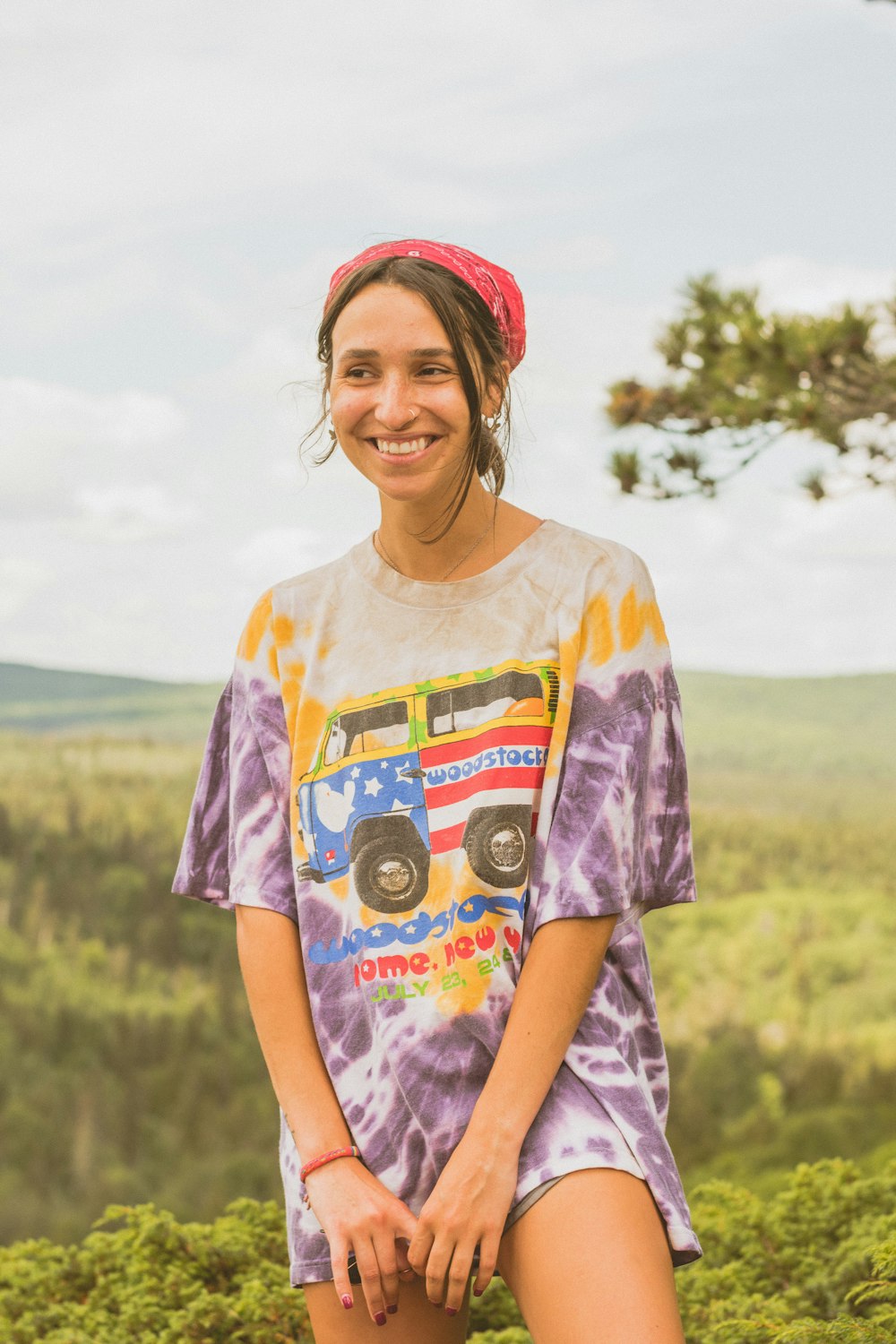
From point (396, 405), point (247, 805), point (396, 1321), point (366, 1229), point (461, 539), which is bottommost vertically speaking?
point (396, 1321)

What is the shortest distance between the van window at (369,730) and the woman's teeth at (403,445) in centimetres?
28

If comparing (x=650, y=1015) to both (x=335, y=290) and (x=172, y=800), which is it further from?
(x=172, y=800)

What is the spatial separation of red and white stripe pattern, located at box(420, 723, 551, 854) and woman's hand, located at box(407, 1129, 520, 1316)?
0.32 meters

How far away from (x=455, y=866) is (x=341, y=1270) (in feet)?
1.45

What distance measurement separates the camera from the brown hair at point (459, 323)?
150cm

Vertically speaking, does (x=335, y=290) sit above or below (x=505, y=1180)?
above

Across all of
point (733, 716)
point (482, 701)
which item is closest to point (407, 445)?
point (482, 701)

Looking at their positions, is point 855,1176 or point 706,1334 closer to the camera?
point 706,1334

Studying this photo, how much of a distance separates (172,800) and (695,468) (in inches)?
159

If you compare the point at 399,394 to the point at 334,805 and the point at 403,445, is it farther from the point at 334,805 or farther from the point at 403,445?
the point at 334,805

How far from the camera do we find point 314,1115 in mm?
1500

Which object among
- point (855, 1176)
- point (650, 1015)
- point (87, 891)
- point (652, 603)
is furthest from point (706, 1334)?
point (87, 891)

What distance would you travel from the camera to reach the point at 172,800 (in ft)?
24.4

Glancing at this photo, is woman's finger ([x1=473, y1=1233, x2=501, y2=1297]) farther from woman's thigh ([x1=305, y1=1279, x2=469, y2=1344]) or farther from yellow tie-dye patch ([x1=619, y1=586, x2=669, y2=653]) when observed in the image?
yellow tie-dye patch ([x1=619, y1=586, x2=669, y2=653])
